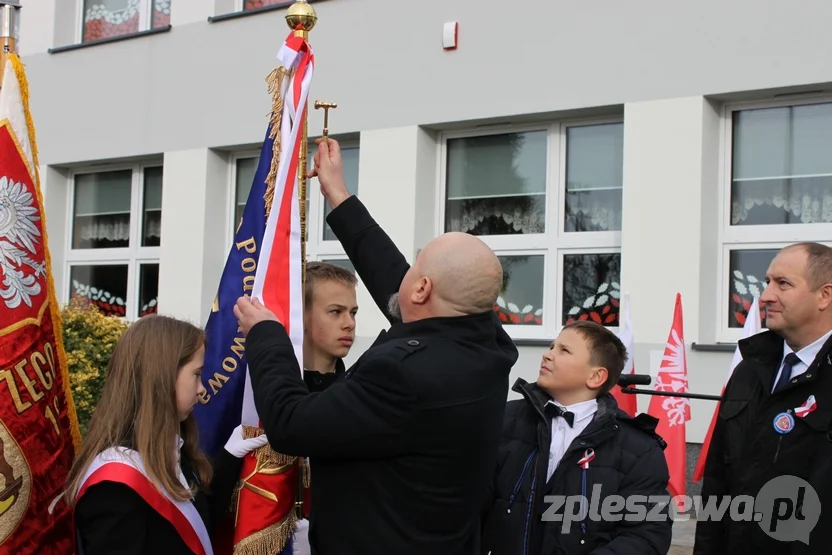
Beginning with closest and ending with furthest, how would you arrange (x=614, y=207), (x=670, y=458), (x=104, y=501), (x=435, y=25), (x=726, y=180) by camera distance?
(x=104, y=501)
(x=670, y=458)
(x=726, y=180)
(x=614, y=207)
(x=435, y=25)

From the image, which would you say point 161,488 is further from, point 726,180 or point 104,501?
point 726,180

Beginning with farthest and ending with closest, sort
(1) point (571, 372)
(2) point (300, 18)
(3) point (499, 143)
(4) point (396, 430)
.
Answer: (3) point (499, 143) < (1) point (571, 372) < (2) point (300, 18) < (4) point (396, 430)

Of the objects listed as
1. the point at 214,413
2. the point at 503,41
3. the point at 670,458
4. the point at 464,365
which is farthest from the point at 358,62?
the point at 464,365

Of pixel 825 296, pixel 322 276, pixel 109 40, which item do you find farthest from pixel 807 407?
pixel 109 40

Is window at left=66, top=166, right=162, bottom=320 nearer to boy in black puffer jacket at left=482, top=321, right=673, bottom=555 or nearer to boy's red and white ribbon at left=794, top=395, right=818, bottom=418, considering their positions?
boy in black puffer jacket at left=482, top=321, right=673, bottom=555

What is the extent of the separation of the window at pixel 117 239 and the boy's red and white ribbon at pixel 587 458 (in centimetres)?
706

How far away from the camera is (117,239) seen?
9781mm

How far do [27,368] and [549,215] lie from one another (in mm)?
5103

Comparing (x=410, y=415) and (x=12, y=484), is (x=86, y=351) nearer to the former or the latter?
(x=12, y=484)

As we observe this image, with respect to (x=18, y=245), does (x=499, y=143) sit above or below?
above

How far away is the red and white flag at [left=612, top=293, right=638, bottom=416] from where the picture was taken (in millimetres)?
5566

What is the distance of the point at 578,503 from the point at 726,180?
4217 mm

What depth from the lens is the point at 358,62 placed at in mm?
7938

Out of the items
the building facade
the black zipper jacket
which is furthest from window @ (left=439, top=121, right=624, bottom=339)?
the black zipper jacket
